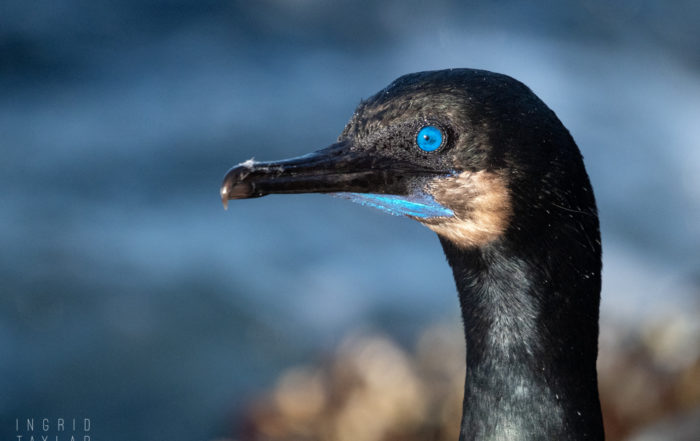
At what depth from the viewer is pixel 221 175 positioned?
780 centimetres

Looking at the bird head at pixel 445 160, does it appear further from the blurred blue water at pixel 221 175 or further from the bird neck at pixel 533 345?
the blurred blue water at pixel 221 175

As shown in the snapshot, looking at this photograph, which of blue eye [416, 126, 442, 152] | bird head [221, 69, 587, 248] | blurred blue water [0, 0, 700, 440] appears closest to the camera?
bird head [221, 69, 587, 248]

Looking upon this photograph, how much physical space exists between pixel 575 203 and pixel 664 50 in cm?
737

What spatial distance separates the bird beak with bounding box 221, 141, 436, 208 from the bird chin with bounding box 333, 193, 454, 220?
0.02 m

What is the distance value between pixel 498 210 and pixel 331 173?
48 centimetres

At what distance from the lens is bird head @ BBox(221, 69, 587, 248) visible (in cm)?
214

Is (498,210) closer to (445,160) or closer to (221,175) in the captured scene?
(445,160)

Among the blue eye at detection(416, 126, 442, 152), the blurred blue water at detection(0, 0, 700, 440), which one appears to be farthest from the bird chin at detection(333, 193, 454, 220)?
the blurred blue water at detection(0, 0, 700, 440)

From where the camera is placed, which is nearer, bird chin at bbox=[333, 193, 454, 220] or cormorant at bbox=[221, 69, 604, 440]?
cormorant at bbox=[221, 69, 604, 440]

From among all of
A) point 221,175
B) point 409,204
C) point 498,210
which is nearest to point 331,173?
point 409,204

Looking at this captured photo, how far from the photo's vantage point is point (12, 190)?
7.50 meters

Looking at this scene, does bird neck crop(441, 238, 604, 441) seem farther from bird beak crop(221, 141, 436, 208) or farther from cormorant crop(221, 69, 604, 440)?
bird beak crop(221, 141, 436, 208)

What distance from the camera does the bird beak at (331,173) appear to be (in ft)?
7.34

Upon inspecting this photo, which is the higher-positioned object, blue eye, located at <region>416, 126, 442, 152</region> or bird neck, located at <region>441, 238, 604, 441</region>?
blue eye, located at <region>416, 126, 442, 152</region>
